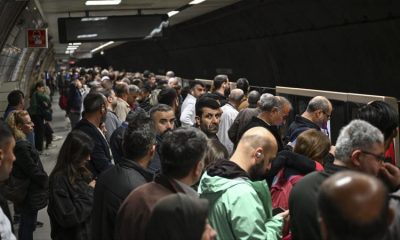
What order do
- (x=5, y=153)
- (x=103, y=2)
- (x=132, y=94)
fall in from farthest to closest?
(x=103, y=2) → (x=132, y=94) → (x=5, y=153)

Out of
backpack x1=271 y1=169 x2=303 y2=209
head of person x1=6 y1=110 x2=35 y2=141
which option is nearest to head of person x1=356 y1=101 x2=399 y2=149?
backpack x1=271 y1=169 x2=303 y2=209

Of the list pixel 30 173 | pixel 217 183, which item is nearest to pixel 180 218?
pixel 217 183

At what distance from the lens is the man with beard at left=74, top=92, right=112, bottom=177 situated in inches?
246

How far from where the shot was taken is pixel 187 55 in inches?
1019

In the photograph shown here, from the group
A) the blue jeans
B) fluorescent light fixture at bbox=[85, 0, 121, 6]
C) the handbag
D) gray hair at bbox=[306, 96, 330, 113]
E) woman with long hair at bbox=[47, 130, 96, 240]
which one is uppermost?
fluorescent light fixture at bbox=[85, 0, 121, 6]

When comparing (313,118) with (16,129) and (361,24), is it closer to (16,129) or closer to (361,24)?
(16,129)

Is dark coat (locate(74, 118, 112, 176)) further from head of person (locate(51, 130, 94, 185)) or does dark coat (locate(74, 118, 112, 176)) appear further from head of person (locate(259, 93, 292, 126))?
head of person (locate(259, 93, 292, 126))

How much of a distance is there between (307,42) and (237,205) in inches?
424

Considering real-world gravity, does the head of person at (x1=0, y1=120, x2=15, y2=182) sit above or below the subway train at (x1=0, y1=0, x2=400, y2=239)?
below

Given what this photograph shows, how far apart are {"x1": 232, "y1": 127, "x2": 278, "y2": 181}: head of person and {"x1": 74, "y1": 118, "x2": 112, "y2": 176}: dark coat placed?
8.90 feet

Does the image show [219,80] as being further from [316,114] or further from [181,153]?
[181,153]

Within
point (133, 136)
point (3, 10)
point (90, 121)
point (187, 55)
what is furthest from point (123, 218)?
point (187, 55)

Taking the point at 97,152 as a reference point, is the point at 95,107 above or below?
above

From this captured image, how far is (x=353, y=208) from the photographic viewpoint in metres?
2.11
